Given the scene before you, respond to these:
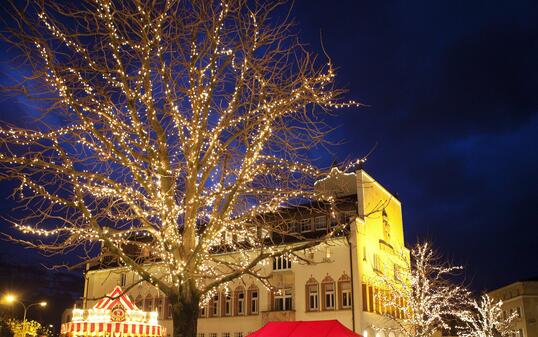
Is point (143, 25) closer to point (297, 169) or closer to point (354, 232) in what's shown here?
point (297, 169)

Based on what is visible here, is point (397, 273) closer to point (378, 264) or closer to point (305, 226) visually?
point (378, 264)

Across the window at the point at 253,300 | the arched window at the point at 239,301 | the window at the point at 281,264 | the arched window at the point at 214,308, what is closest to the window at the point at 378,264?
the window at the point at 281,264

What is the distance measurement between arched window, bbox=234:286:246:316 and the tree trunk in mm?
26829

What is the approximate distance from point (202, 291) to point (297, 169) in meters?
2.78

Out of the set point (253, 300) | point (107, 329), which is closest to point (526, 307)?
point (253, 300)

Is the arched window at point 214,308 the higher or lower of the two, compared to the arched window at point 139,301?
lower

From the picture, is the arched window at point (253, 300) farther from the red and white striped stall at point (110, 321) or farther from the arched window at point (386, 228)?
the red and white striped stall at point (110, 321)

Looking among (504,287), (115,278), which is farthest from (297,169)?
(504,287)

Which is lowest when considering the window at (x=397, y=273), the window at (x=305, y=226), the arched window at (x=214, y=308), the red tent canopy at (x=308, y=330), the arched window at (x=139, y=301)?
the red tent canopy at (x=308, y=330)

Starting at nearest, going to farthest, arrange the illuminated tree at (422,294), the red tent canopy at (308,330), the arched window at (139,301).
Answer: the red tent canopy at (308,330) → the illuminated tree at (422,294) → the arched window at (139,301)

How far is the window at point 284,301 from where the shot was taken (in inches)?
1312

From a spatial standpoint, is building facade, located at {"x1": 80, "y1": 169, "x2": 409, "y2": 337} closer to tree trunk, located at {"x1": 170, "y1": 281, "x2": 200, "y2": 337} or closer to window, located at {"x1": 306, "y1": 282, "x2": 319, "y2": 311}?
window, located at {"x1": 306, "y1": 282, "x2": 319, "y2": 311}

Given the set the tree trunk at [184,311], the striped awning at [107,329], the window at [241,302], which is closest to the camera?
the tree trunk at [184,311]

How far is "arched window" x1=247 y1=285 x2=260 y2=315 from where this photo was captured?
114ft
